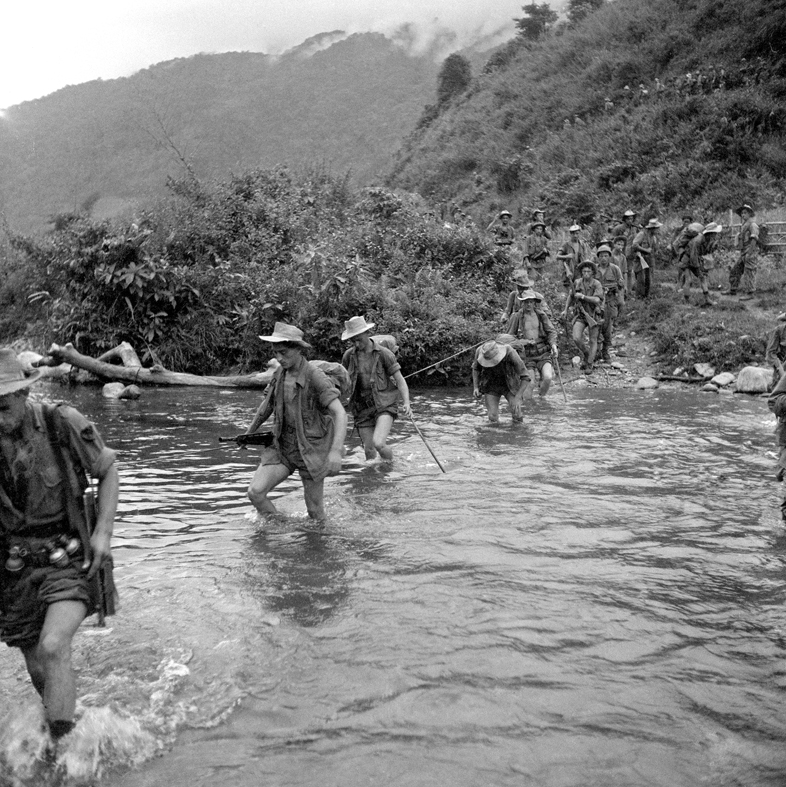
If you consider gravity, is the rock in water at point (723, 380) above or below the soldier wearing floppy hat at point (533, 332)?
below

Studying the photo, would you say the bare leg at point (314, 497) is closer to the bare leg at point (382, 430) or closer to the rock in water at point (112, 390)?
the bare leg at point (382, 430)

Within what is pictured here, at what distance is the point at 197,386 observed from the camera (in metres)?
17.3

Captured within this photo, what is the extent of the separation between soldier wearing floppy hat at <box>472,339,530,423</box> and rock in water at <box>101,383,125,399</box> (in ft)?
24.9

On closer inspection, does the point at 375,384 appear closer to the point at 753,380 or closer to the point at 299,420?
the point at 299,420

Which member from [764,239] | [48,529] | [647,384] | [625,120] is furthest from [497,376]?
[625,120]

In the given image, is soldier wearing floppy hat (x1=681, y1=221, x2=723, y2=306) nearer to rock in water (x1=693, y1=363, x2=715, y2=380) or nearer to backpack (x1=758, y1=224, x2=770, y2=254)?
backpack (x1=758, y1=224, x2=770, y2=254)

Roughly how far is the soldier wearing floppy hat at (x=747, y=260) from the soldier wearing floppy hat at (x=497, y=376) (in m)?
9.39

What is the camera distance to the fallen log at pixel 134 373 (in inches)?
661

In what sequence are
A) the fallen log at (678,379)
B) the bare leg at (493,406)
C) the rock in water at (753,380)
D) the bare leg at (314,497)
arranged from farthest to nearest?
the fallen log at (678,379)
the rock in water at (753,380)
the bare leg at (493,406)
the bare leg at (314,497)

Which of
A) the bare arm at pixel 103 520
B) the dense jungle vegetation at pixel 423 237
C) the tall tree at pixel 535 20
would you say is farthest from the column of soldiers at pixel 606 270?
the tall tree at pixel 535 20

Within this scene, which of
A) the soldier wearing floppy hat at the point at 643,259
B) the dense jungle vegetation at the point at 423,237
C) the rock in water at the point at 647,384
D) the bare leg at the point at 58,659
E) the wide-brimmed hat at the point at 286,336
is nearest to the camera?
the bare leg at the point at 58,659

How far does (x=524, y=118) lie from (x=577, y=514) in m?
36.4

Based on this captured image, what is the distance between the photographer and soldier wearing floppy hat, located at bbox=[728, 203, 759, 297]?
19.3 meters

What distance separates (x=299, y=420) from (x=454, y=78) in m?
49.4
